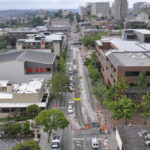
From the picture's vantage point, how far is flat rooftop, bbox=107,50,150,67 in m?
51.8

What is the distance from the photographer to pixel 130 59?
56.7 m

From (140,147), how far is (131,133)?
13.2 ft

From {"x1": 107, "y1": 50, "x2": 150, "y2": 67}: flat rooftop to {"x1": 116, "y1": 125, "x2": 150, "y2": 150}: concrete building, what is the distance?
54.4 ft

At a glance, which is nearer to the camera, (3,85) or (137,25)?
(3,85)

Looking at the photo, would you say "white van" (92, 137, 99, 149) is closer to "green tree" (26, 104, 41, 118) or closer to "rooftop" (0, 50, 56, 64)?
"green tree" (26, 104, 41, 118)

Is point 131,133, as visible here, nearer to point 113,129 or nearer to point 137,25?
point 113,129

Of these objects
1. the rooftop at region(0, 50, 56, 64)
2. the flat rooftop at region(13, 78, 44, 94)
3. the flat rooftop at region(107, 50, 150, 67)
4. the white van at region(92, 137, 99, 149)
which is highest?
the flat rooftop at region(107, 50, 150, 67)

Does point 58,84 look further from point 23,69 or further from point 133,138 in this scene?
point 133,138

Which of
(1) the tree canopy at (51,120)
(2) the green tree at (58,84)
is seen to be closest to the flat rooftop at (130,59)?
(2) the green tree at (58,84)

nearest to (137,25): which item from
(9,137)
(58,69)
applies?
(58,69)

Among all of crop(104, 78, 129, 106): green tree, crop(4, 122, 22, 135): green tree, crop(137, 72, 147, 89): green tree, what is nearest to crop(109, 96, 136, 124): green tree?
crop(104, 78, 129, 106): green tree

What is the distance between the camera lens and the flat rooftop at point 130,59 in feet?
170

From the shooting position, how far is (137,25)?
17700 centimetres

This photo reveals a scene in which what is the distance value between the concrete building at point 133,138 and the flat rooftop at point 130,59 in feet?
54.4
